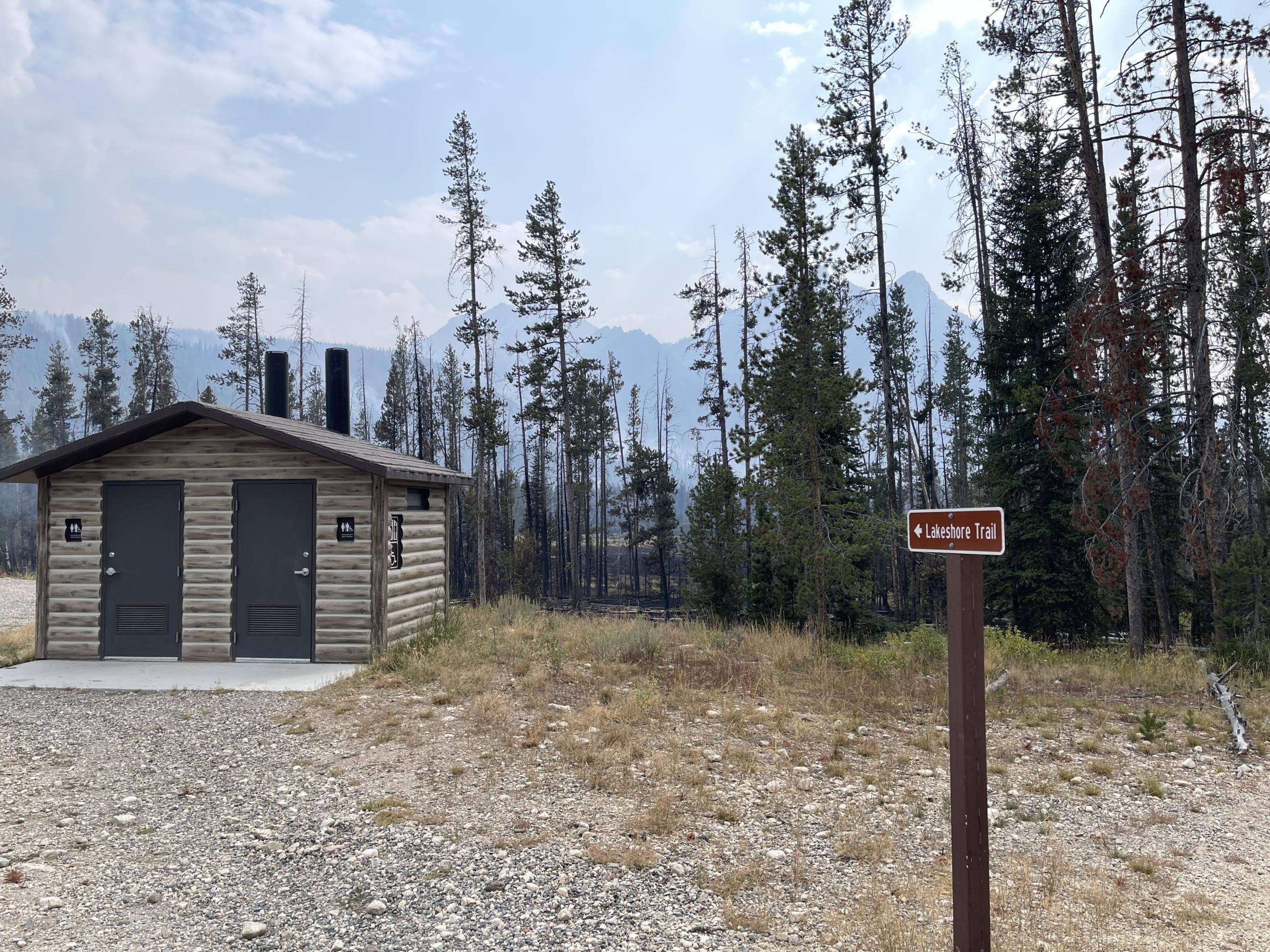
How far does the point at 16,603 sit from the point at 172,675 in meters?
14.9

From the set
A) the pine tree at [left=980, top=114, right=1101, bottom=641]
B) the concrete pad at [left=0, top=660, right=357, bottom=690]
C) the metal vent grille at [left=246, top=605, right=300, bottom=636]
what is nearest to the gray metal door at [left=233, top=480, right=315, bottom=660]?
the metal vent grille at [left=246, top=605, right=300, bottom=636]

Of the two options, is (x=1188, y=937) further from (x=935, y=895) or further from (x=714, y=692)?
(x=714, y=692)

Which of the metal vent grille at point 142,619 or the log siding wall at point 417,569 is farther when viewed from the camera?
the log siding wall at point 417,569

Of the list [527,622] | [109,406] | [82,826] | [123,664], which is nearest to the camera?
[82,826]

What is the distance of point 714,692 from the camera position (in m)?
8.92

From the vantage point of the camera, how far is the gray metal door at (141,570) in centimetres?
1077

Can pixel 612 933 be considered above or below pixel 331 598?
below

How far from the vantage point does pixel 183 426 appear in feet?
35.7

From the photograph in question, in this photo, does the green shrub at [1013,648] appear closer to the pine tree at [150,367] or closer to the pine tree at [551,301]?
the pine tree at [551,301]

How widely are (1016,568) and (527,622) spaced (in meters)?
12.4

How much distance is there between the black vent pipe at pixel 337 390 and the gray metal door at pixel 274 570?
332 centimetres

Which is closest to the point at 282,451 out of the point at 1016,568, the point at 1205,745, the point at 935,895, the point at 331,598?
the point at 331,598

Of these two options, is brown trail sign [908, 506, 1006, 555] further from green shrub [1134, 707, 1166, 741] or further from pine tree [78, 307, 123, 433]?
pine tree [78, 307, 123, 433]

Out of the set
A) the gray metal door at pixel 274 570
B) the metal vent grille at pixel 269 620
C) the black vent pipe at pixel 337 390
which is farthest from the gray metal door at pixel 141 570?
the black vent pipe at pixel 337 390
